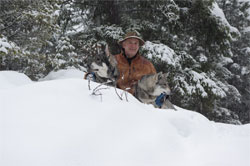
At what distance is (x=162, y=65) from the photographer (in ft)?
23.4

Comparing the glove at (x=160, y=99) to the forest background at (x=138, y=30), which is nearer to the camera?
the glove at (x=160, y=99)

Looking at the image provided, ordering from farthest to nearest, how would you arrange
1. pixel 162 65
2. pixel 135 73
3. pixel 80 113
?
pixel 162 65
pixel 135 73
pixel 80 113

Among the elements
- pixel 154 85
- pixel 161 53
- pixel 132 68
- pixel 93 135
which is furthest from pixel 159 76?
pixel 161 53

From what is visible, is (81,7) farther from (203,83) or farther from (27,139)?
(27,139)

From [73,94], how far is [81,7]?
25.2 feet

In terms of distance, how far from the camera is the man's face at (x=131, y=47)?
4.45 metres

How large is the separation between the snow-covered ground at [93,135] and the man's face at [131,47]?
256cm

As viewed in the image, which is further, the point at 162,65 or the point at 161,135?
the point at 162,65

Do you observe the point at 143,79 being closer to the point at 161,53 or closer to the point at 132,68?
the point at 132,68

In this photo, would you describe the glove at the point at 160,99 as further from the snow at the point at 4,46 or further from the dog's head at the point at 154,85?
the snow at the point at 4,46

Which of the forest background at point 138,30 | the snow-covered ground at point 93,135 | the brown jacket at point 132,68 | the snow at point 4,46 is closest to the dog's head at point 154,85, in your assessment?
the brown jacket at point 132,68

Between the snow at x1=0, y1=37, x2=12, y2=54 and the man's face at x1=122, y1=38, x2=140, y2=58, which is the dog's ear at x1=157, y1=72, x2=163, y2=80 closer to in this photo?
the man's face at x1=122, y1=38, x2=140, y2=58

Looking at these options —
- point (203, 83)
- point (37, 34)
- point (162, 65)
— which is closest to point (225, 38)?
point (203, 83)

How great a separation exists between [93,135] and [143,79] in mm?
2661
